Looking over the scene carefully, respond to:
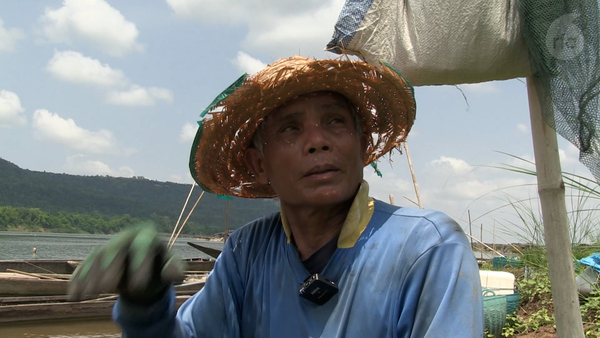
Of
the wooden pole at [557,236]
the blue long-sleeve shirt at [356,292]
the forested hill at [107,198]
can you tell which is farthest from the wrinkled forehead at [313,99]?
the forested hill at [107,198]

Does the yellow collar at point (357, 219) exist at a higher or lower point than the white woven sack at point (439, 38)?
lower

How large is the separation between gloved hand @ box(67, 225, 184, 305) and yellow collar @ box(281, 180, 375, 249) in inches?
22.1

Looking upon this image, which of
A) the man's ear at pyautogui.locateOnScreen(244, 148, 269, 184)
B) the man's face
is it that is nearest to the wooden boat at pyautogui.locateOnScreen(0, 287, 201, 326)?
the man's ear at pyautogui.locateOnScreen(244, 148, 269, 184)

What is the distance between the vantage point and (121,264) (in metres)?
1.27

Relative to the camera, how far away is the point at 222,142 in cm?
206

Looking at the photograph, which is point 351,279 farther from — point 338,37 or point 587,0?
point 587,0

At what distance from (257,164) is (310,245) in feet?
1.49

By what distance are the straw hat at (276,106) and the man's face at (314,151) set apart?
0.16 ft

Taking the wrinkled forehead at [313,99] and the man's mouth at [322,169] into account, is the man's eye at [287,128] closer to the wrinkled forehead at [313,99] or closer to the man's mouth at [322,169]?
the wrinkled forehead at [313,99]

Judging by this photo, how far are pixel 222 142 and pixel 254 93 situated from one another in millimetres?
348

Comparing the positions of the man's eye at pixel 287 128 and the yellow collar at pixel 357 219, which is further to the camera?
the man's eye at pixel 287 128

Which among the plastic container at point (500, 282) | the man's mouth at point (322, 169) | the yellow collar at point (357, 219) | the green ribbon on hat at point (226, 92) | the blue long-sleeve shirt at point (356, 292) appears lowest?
the plastic container at point (500, 282)

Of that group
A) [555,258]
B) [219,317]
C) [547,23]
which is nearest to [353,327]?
[219,317]

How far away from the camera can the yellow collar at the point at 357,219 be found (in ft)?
5.21
